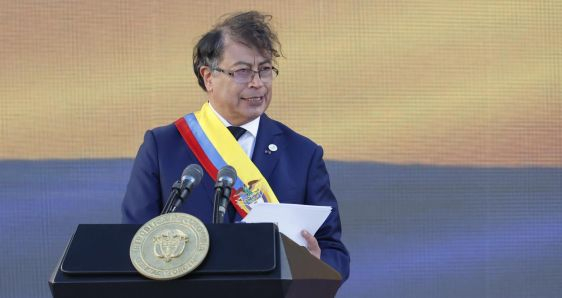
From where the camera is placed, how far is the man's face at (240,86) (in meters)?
2.32

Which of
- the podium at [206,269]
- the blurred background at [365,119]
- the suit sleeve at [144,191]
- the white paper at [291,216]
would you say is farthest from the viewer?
the blurred background at [365,119]

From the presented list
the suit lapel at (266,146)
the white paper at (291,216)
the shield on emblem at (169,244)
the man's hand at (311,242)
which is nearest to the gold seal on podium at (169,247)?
the shield on emblem at (169,244)

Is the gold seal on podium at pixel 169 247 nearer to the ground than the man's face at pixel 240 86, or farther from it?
nearer to the ground

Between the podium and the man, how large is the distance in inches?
25.0

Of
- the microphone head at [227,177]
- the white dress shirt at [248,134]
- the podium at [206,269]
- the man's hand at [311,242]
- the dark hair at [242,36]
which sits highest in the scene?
the dark hair at [242,36]

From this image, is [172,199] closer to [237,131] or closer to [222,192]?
[222,192]

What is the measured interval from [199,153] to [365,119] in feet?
5.25

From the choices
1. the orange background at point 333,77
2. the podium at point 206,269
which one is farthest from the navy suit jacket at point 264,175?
the orange background at point 333,77

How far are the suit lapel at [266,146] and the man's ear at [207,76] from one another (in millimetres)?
165

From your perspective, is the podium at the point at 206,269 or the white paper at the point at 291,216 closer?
the podium at the point at 206,269

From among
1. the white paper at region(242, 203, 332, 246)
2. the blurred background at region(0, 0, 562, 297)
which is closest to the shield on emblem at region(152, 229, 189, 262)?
the white paper at region(242, 203, 332, 246)

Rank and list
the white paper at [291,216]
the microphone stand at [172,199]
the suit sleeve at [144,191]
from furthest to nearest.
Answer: the suit sleeve at [144,191] < the white paper at [291,216] < the microphone stand at [172,199]

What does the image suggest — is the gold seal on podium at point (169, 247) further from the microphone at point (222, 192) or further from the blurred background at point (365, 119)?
the blurred background at point (365, 119)

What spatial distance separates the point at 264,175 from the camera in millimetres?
2320
